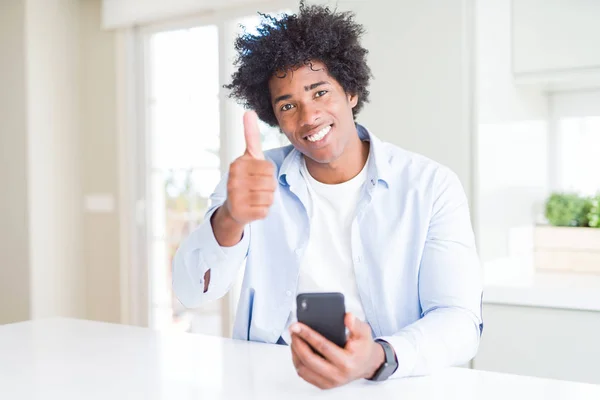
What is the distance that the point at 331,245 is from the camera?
1.53 metres

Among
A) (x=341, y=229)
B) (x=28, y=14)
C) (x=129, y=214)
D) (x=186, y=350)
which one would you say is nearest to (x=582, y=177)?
(x=341, y=229)

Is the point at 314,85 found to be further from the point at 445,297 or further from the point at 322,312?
the point at 322,312

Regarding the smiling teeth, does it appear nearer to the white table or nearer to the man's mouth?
the man's mouth

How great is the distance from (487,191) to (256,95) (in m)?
1.07

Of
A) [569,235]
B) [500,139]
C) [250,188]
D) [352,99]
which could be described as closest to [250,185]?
[250,188]

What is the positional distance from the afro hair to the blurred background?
753 millimetres

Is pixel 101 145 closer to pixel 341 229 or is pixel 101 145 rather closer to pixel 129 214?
pixel 129 214

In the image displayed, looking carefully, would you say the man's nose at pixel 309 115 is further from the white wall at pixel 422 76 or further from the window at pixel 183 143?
the window at pixel 183 143

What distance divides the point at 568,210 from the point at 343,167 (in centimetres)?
149

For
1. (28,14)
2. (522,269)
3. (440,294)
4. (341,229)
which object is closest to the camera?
(440,294)

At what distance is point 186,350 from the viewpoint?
54.0 inches

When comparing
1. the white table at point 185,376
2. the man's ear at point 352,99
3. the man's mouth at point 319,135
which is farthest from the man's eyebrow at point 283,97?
the white table at point 185,376

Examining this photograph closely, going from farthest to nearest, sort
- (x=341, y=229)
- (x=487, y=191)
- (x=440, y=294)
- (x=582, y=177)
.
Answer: (x=582, y=177) → (x=487, y=191) → (x=341, y=229) → (x=440, y=294)

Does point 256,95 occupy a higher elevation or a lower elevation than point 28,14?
lower
